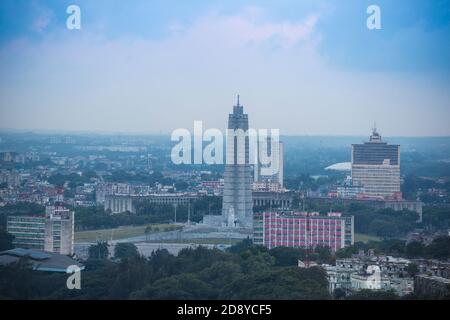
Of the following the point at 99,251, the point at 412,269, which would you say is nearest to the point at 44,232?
the point at 99,251

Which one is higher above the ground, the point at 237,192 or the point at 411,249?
the point at 237,192

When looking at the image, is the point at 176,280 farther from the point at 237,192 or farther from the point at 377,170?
the point at 377,170

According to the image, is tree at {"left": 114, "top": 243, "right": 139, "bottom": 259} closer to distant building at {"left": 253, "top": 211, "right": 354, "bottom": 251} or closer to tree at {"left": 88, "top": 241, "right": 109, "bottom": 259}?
tree at {"left": 88, "top": 241, "right": 109, "bottom": 259}

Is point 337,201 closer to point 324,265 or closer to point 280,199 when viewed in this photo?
point 280,199
